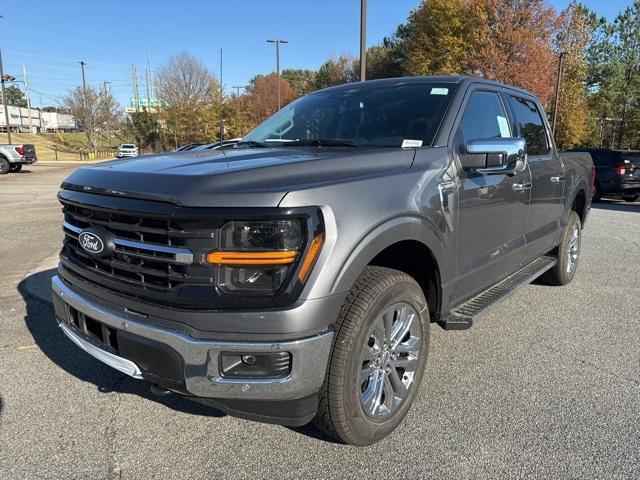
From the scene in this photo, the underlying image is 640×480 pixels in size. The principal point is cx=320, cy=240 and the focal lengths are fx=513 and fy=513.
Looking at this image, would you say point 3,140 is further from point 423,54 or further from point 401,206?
point 401,206

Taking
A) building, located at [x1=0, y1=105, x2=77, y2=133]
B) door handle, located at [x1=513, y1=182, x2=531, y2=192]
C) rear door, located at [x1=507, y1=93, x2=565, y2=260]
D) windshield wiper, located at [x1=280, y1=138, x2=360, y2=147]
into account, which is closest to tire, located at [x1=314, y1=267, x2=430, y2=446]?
windshield wiper, located at [x1=280, y1=138, x2=360, y2=147]

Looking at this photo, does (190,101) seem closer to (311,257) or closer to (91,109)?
(91,109)

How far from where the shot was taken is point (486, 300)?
360 cm

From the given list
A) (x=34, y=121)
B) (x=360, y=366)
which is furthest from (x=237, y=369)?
(x=34, y=121)

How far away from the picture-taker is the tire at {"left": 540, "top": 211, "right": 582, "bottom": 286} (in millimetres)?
5348

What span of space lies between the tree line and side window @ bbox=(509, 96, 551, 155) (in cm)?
2481

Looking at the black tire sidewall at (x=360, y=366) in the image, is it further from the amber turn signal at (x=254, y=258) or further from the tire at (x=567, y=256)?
the tire at (x=567, y=256)

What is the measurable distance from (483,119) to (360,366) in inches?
84.9

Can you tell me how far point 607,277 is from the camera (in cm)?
602

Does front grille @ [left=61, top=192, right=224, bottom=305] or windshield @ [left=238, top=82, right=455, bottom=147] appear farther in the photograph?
windshield @ [left=238, top=82, right=455, bottom=147]

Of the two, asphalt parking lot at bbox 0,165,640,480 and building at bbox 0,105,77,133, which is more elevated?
building at bbox 0,105,77,133

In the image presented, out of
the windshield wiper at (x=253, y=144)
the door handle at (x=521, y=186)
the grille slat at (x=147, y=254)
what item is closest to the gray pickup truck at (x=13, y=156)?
the windshield wiper at (x=253, y=144)

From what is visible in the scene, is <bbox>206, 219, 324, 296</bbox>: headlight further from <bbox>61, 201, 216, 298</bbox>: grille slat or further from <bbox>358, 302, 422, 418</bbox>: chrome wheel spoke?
<bbox>358, 302, 422, 418</bbox>: chrome wheel spoke

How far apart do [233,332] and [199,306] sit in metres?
0.18
